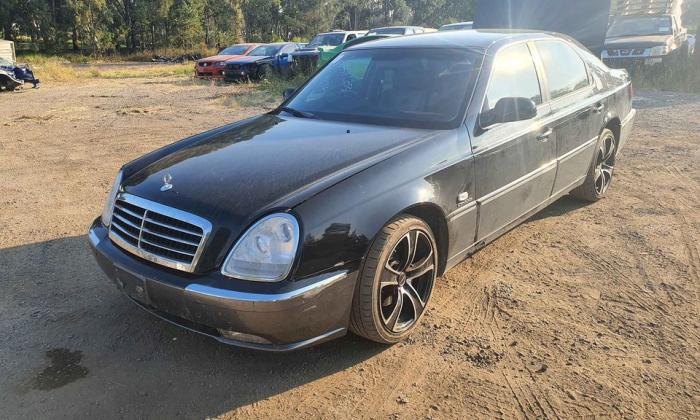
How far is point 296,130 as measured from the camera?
3.60 metres

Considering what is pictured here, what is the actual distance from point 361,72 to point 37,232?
3.21 metres

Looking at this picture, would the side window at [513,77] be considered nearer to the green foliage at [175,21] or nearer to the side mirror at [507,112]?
the side mirror at [507,112]

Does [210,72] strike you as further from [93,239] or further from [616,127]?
[93,239]

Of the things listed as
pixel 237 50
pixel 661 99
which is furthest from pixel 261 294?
pixel 237 50

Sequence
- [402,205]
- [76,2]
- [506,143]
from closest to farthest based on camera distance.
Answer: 1. [402,205]
2. [506,143]
3. [76,2]

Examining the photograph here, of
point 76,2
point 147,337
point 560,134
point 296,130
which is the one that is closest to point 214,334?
point 147,337

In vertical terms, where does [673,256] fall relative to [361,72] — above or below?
below

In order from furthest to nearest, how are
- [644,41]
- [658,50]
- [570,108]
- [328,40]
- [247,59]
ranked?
[247,59]
[328,40]
[644,41]
[658,50]
[570,108]

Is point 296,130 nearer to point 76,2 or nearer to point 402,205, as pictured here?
point 402,205

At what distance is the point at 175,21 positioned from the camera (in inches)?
1903

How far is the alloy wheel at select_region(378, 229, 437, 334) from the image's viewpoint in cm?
290

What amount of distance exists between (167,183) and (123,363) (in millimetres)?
997

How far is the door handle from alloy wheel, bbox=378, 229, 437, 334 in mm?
1425

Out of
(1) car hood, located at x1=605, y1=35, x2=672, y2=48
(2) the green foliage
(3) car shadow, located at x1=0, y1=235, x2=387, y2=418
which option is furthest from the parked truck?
(2) the green foliage
